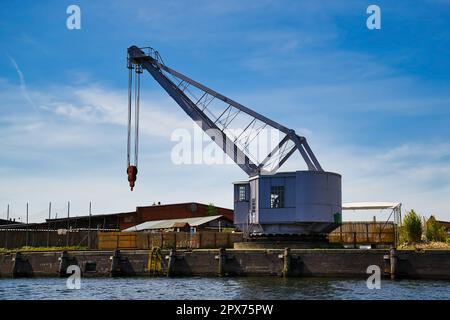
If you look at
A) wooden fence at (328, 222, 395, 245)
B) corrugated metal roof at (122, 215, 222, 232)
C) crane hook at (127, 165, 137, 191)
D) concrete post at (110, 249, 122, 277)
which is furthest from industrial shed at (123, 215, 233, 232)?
crane hook at (127, 165, 137, 191)

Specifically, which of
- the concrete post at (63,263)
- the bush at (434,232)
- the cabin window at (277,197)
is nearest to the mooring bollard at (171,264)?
the cabin window at (277,197)

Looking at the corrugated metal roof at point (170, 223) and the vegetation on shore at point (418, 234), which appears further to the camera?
the corrugated metal roof at point (170, 223)

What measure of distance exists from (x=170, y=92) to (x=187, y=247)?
13.3 m

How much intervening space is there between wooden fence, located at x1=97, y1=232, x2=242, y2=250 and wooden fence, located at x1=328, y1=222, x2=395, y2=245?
8.20 m

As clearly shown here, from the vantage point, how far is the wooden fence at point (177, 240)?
45.7 m

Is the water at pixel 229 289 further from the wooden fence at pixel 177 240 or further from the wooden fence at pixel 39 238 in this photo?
the wooden fence at pixel 39 238

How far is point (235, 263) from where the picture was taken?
3909cm

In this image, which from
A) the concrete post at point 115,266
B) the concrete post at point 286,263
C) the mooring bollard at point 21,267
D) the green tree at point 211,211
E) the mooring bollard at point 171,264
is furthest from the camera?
the green tree at point 211,211

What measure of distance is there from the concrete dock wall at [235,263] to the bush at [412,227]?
32.3 feet

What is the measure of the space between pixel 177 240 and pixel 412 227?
1885 centimetres

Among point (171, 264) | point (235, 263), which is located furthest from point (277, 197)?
point (171, 264)

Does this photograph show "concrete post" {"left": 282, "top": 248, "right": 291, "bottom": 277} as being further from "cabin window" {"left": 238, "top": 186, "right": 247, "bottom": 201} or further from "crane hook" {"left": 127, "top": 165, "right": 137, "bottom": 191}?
"crane hook" {"left": 127, "top": 165, "right": 137, "bottom": 191}
